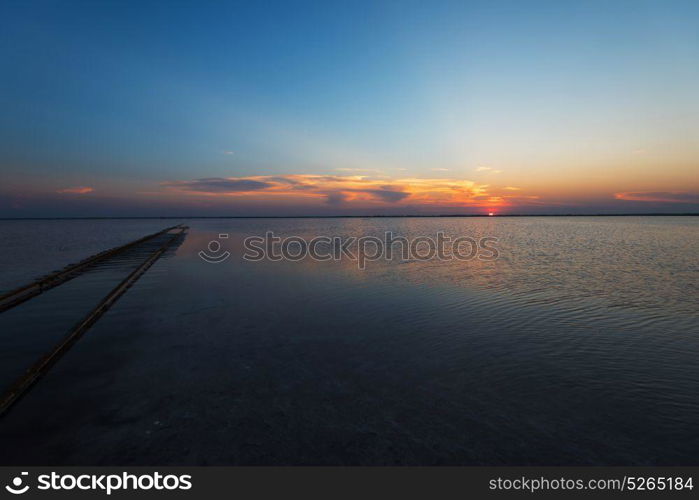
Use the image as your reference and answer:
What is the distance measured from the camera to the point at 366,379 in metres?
8.73

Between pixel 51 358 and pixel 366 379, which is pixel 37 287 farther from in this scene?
pixel 366 379

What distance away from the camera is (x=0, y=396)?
7551 mm

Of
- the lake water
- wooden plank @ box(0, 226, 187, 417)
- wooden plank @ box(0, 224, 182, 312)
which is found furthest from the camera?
wooden plank @ box(0, 224, 182, 312)

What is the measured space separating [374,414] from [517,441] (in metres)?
2.72

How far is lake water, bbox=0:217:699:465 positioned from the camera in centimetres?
596

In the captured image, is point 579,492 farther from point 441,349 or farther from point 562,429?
point 441,349

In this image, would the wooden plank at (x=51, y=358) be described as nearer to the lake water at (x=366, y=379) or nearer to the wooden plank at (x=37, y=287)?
the lake water at (x=366, y=379)

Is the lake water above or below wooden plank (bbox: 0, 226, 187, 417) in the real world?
below

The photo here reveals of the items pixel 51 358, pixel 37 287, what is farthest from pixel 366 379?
pixel 37 287

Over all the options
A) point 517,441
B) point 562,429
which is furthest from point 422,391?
point 562,429

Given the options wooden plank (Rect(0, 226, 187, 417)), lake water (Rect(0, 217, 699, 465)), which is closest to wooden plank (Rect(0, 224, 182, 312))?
lake water (Rect(0, 217, 699, 465))

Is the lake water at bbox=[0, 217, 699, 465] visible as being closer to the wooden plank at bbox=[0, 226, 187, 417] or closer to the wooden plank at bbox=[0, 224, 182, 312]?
the wooden plank at bbox=[0, 226, 187, 417]

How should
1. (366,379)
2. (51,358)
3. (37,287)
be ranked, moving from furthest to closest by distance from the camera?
1. (37,287)
2. (51,358)
3. (366,379)

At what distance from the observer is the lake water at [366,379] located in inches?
235
